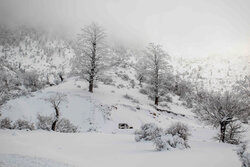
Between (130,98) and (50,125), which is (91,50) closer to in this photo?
(130,98)

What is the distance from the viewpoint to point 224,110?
41.5 ft

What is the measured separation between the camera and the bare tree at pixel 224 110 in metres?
12.5

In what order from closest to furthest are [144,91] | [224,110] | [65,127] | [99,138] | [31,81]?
[99,138] → [224,110] → [65,127] → [144,91] → [31,81]

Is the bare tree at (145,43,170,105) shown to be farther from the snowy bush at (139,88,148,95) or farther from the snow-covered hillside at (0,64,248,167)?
the snow-covered hillside at (0,64,248,167)

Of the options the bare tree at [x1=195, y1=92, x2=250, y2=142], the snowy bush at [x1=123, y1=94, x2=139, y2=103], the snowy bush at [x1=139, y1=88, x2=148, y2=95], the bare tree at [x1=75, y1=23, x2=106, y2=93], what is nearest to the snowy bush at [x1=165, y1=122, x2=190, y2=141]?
the bare tree at [x1=195, y1=92, x2=250, y2=142]

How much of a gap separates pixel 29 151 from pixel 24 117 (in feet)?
37.8

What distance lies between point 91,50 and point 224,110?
17.4m

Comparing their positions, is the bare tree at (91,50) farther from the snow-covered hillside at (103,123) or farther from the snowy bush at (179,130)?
the snowy bush at (179,130)

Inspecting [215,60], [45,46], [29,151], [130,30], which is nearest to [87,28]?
[29,151]

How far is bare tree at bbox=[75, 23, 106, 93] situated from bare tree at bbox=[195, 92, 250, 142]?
48.2 feet

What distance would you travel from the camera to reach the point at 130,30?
5246 inches

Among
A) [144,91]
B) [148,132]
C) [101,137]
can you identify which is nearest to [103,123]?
[101,137]

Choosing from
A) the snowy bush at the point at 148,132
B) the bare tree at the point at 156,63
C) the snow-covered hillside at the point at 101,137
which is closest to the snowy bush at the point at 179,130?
the snowy bush at the point at 148,132

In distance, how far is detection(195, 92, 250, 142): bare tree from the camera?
12453 mm
